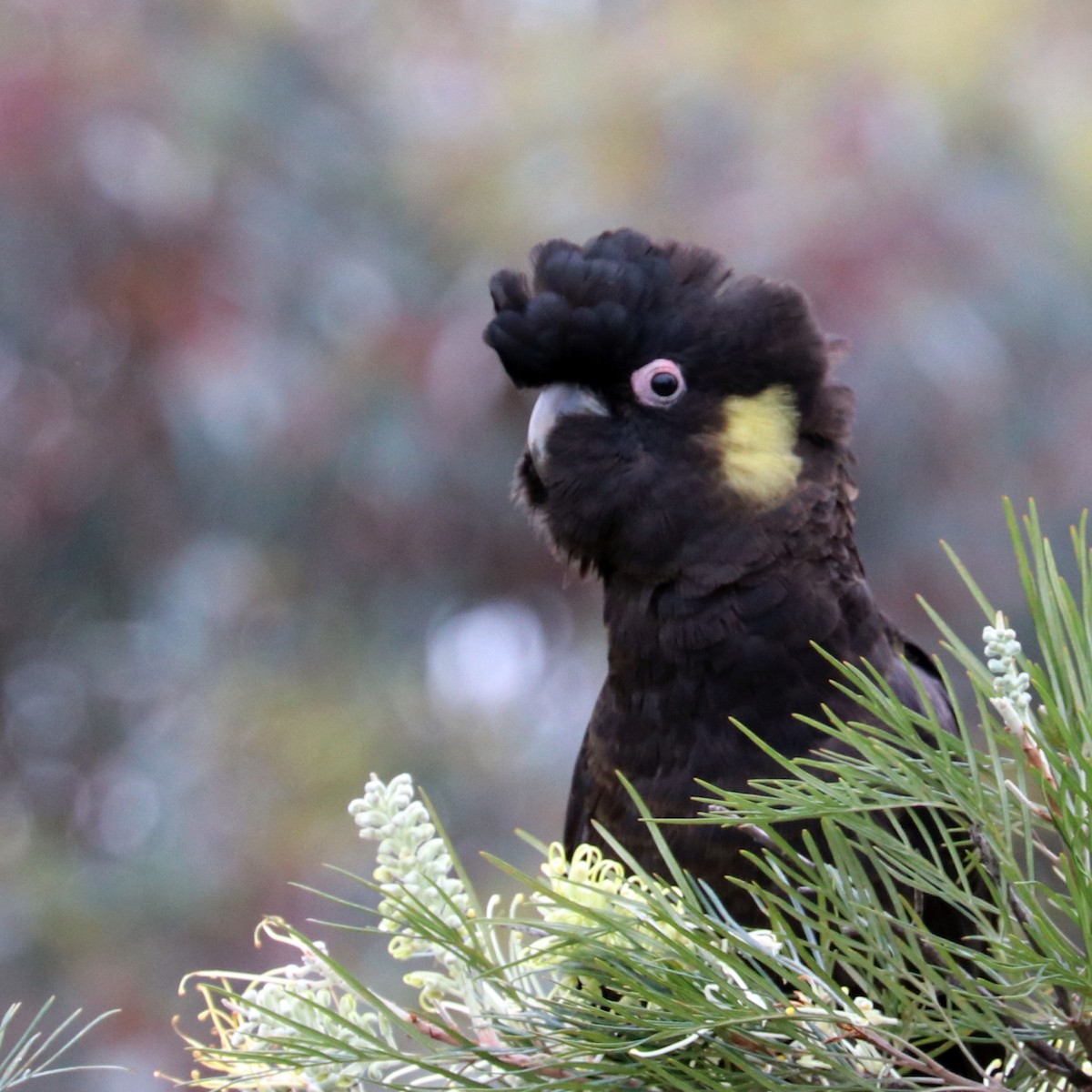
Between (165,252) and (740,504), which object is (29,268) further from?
(740,504)

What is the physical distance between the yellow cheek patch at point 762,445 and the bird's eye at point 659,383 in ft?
0.15

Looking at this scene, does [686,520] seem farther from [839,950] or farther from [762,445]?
[839,950]

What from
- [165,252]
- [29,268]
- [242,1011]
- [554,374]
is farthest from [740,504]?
[29,268]

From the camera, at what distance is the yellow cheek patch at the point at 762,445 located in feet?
3.79

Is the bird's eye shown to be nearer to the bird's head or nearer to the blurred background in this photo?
the bird's head

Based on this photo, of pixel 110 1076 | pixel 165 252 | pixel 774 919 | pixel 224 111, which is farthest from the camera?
pixel 224 111

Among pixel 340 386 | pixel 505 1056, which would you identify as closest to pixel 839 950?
pixel 505 1056

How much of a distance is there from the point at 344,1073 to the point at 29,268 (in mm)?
2136

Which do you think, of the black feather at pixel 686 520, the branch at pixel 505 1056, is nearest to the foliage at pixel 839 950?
the branch at pixel 505 1056

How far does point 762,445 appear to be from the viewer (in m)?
1.17

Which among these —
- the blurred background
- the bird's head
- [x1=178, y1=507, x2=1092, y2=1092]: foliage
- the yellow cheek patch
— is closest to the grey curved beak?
the bird's head

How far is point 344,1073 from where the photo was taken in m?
0.49

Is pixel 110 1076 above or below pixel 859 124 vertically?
below

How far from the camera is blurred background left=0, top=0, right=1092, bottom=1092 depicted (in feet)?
7.47
